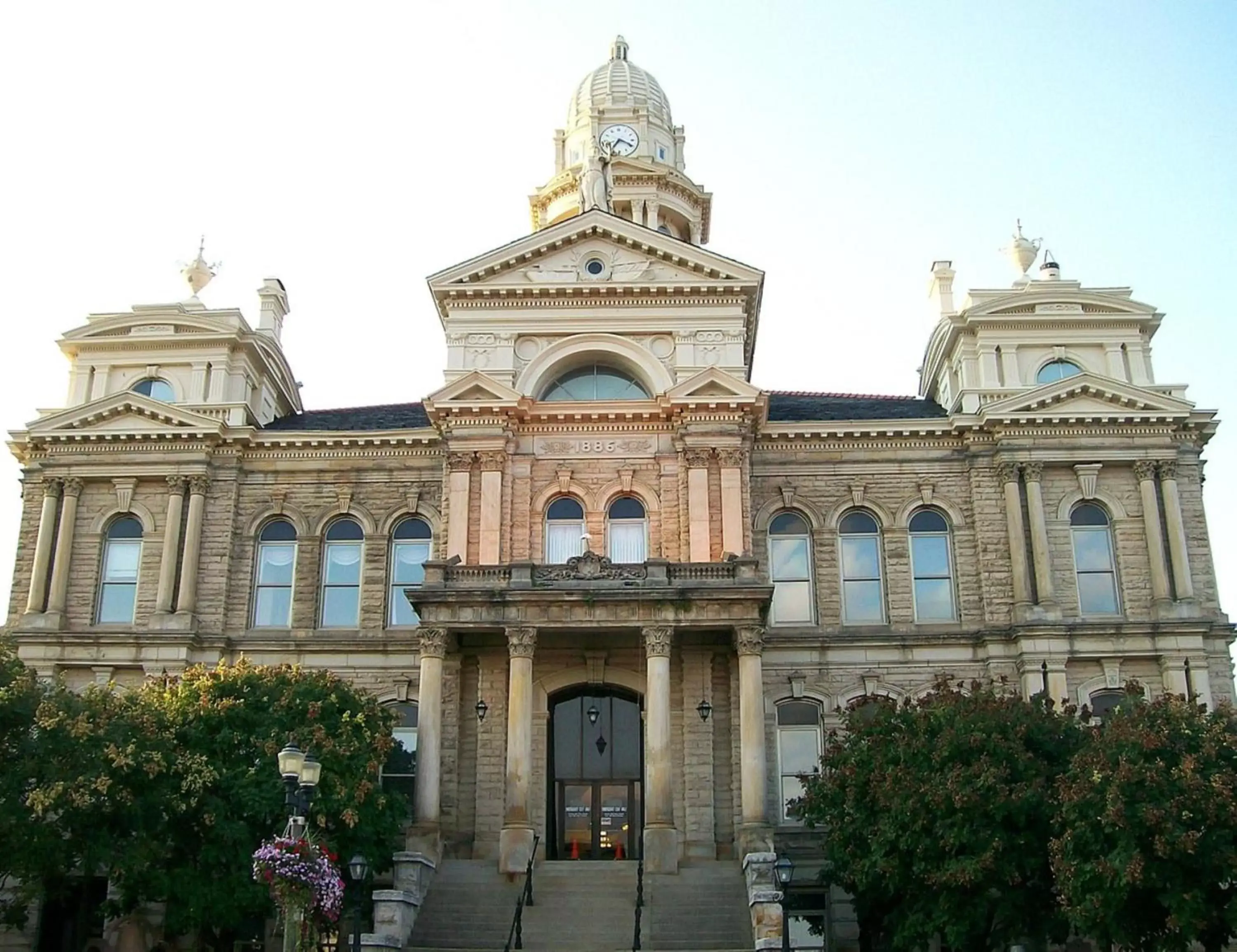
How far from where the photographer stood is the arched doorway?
3036 centimetres

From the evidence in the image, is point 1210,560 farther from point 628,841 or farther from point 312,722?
point 312,722

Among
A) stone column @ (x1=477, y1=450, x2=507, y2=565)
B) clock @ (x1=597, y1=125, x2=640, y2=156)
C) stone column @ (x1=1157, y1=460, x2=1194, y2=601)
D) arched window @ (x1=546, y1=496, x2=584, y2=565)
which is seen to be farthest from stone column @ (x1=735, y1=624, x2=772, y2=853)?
clock @ (x1=597, y1=125, x2=640, y2=156)

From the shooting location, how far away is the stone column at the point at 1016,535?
3173cm

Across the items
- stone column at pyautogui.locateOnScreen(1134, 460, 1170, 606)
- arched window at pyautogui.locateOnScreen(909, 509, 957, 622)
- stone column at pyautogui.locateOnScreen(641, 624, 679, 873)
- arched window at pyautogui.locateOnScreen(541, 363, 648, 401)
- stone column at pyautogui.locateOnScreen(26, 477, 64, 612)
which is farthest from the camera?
arched window at pyautogui.locateOnScreen(541, 363, 648, 401)

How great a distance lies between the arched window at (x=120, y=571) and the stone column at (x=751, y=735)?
14611 millimetres

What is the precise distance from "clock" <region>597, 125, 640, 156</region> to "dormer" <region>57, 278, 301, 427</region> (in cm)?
2016

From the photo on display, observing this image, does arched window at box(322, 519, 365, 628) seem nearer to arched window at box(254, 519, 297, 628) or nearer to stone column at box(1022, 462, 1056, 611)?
arched window at box(254, 519, 297, 628)

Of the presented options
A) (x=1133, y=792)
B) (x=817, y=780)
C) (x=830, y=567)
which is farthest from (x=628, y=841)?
(x=1133, y=792)

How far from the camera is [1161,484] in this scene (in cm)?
3256

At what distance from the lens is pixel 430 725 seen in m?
28.7

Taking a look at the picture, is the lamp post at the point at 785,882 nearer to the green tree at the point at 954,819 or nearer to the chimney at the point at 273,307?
the green tree at the point at 954,819

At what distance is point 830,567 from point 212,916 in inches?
616

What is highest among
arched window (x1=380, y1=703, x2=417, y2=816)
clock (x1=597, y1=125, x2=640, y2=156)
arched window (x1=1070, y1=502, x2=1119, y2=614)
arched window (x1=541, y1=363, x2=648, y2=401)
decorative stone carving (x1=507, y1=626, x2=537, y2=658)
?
clock (x1=597, y1=125, x2=640, y2=156)

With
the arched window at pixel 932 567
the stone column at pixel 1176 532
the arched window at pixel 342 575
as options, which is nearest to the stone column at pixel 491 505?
the arched window at pixel 342 575
